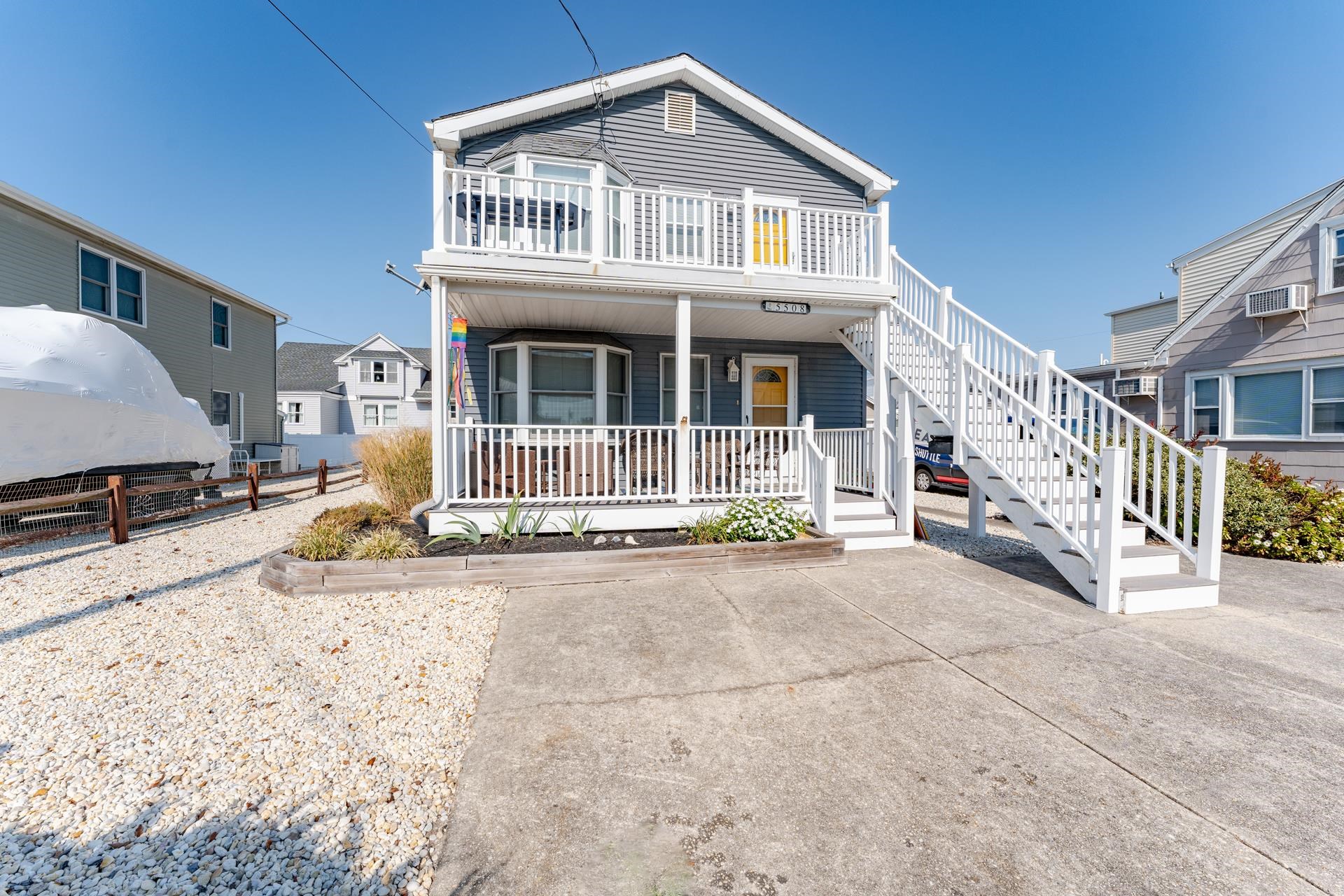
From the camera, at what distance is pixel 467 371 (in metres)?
8.47

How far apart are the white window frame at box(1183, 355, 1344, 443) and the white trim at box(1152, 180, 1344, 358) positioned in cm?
89

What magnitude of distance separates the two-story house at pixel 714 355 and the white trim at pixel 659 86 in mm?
38

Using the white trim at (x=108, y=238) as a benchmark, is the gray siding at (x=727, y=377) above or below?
below

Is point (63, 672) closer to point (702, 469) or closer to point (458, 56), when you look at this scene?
point (702, 469)

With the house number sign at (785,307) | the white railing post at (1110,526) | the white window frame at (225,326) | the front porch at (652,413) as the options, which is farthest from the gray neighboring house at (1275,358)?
the white window frame at (225,326)

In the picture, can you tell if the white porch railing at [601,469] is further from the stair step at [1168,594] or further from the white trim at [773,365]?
the stair step at [1168,594]

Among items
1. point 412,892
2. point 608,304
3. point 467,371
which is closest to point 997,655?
point 412,892

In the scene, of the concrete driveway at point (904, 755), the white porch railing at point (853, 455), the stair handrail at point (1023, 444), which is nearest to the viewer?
the concrete driveway at point (904, 755)

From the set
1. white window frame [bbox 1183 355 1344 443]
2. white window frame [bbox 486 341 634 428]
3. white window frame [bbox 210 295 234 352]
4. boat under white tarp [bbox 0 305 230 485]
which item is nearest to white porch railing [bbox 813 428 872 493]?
white window frame [bbox 486 341 634 428]

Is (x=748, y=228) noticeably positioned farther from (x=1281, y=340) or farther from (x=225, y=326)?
(x=225, y=326)

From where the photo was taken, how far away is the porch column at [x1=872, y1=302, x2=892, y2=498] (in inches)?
275

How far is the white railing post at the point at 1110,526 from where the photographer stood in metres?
4.25

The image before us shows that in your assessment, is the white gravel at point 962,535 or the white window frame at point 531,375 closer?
the white gravel at point 962,535

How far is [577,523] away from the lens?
19.8 ft
